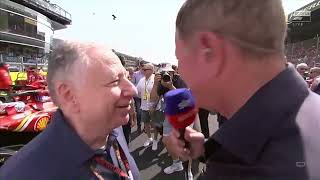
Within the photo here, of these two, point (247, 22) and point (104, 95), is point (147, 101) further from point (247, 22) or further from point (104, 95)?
point (247, 22)

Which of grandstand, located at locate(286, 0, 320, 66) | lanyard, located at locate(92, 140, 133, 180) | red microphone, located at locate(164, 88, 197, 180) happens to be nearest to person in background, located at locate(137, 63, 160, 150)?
lanyard, located at locate(92, 140, 133, 180)

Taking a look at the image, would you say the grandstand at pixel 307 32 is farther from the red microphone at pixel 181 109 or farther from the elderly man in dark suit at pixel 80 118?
the red microphone at pixel 181 109

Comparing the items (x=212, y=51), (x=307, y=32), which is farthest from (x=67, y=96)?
(x=307, y=32)

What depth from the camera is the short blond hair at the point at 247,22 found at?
120cm

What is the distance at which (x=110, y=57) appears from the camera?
204 cm

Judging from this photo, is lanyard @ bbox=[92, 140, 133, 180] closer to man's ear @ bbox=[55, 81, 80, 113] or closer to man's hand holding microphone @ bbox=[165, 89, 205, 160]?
man's ear @ bbox=[55, 81, 80, 113]

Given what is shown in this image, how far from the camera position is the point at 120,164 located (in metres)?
2.16

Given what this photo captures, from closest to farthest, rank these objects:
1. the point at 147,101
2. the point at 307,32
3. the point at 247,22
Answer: the point at 247,22 → the point at 147,101 → the point at 307,32

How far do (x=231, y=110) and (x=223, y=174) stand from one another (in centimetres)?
21

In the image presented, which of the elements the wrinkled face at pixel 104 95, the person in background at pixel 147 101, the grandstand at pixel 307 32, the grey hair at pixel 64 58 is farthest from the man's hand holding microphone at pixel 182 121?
the grandstand at pixel 307 32

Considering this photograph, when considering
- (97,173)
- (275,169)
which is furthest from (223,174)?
(97,173)

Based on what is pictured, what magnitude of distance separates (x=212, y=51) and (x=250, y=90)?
0.51 feet

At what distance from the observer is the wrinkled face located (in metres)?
1.99

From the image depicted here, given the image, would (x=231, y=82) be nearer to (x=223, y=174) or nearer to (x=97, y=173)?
(x=223, y=174)
